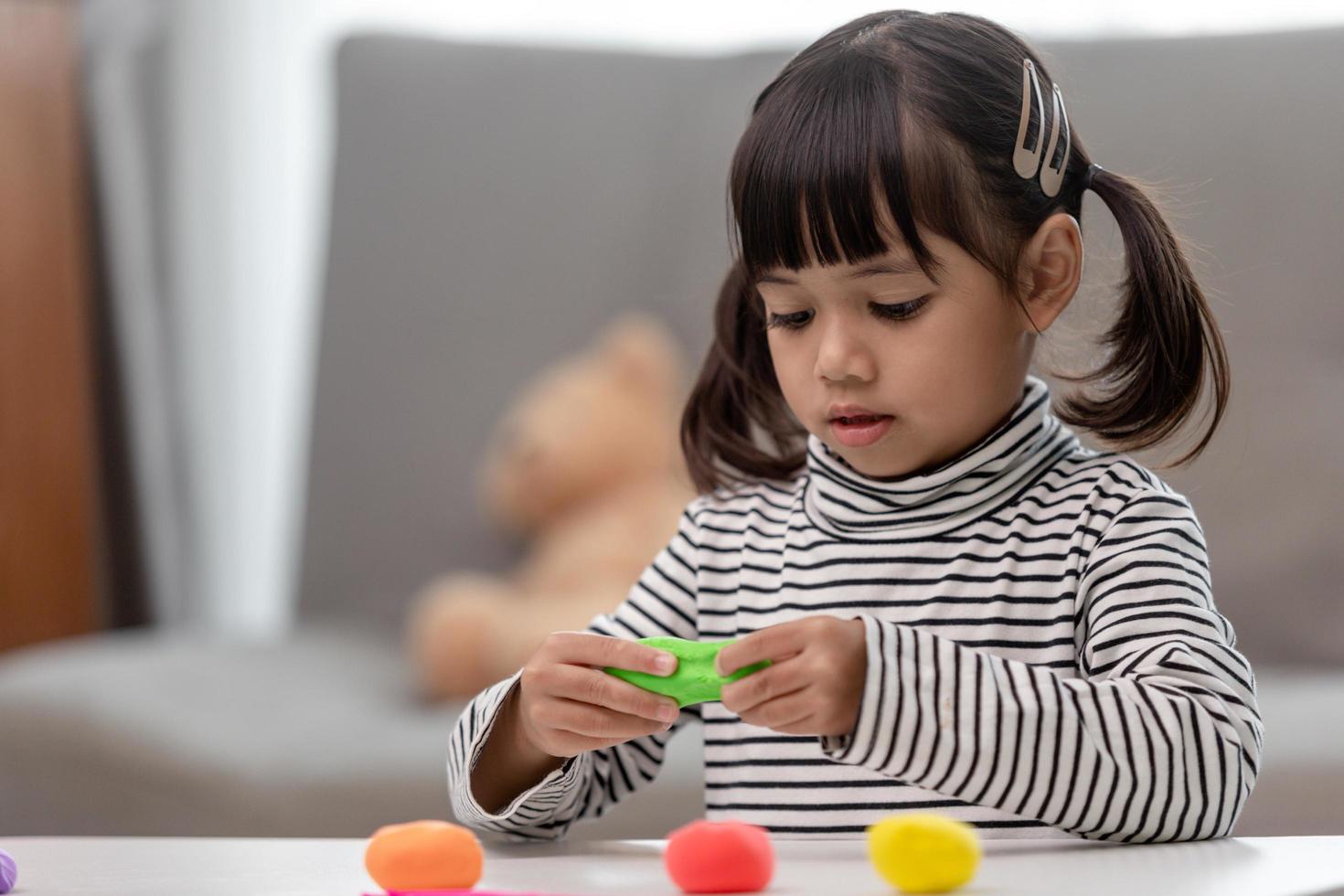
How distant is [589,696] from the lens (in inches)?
23.1

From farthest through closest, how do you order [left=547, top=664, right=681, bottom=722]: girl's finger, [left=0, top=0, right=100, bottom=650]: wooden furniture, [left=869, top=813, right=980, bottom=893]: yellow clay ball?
1. [left=0, top=0, right=100, bottom=650]: wooden furniture
2. [left=547, top=664, right=681, bottom=722]: girl's finger
3. [left=869, top=813, right=980, bottom=893]: yellow clay ball

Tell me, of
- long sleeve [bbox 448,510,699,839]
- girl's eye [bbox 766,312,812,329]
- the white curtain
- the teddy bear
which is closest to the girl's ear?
girl's eye [bbox 766,312,812,329]

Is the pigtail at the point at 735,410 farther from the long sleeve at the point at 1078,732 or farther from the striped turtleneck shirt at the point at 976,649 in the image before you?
the long sleeve at the point at 1078,732

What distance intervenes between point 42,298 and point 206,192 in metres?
0.28

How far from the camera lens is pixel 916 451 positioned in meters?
0.71

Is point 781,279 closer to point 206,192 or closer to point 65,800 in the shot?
point 65,800

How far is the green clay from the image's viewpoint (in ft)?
1.78

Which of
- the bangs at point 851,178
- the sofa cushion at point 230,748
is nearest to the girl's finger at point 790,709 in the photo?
the bangs at point 851,178

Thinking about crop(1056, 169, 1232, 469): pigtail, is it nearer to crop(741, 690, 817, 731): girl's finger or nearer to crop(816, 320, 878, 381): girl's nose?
crop(816, 320, 878, 381): girl's nose

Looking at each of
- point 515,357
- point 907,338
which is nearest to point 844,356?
point 907,338

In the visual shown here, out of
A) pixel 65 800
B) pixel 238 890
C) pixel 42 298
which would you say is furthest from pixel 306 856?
pixel 42 298

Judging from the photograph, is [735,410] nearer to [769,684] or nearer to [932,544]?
[932,544]

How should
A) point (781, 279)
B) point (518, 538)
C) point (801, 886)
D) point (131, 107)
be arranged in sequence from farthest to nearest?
point (131, 107)
point (518, 538)
point (781, 279)
point (801, 886)

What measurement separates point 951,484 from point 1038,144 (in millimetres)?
164
